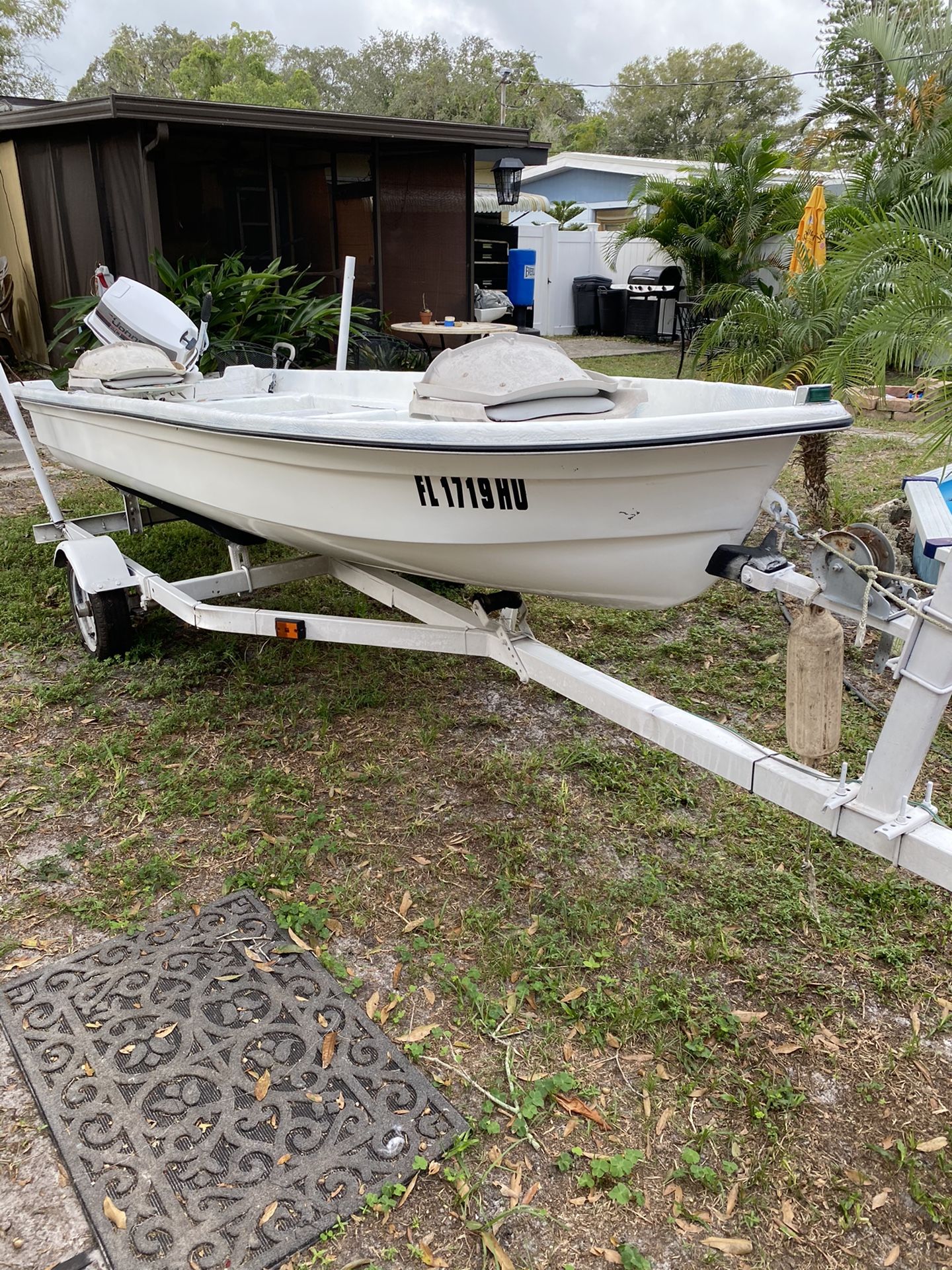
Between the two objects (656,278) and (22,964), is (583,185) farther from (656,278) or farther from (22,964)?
(22,964)

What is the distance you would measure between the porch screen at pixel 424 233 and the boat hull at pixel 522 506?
28.9 feet

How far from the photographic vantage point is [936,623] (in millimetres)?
1709

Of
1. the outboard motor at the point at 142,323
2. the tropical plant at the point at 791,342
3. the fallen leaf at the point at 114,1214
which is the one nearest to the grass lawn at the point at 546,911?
the fallen leaf at the point at 114,1214

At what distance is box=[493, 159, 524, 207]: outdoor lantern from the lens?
12477mm

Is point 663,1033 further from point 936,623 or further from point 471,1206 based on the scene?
point 936,623

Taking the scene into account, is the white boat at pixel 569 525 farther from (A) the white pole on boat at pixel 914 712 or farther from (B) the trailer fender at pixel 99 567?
(B) the trailer fender at pixel 99 567

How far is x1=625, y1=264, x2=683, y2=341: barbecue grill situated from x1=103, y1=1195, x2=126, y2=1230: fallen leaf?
47.4 ft

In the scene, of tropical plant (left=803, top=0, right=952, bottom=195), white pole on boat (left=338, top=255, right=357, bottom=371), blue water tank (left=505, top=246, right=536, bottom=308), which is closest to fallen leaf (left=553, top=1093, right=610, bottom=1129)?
white pole on boat (left=338, top=255, right=357, bottom=371)

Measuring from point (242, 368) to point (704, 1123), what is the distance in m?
3.87

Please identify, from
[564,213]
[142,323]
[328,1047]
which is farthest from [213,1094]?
[564,213]

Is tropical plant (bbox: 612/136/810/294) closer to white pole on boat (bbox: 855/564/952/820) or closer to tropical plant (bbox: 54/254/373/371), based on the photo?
tropical plant (bbox: 54/254/373/371)

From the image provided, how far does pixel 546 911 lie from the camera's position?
2.78 meters

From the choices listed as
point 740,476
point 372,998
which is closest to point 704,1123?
point 372,998

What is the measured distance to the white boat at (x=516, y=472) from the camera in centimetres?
232
